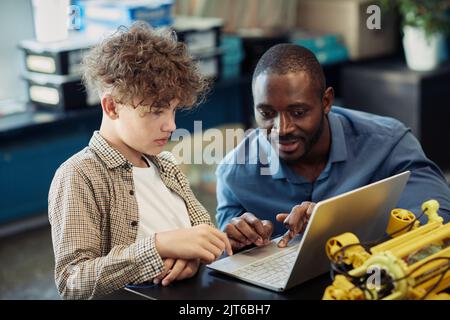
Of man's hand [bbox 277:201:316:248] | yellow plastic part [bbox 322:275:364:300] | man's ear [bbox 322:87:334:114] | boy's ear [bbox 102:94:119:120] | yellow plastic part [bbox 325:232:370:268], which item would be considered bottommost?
man's hand [bbox 277:201:316:248]

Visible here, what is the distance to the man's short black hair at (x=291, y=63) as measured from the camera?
167 cm

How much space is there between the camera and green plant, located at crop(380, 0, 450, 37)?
12.9ft

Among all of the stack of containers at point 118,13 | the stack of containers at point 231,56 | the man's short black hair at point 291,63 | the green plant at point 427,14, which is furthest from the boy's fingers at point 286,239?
the green plant at point 427,14

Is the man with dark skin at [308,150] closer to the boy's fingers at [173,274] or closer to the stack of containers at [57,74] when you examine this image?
the boy's fingers at [173,274]

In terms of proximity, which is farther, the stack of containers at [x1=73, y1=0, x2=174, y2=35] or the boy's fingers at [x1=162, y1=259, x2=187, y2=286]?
the stack of containers at [x1=73, y1=0, x2=174, y2=35]

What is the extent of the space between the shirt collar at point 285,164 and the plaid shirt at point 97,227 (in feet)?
1.34

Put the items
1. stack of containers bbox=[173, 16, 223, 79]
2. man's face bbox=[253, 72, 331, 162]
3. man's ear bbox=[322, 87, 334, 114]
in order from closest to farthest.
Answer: man's face bbox=[253, 72, 331, 162] < man's ear bbox=[322, 87, 334, 114] < stack of containers bbox=[173, 16, 223, 79]

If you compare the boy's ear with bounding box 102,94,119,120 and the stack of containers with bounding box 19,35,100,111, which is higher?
the boy's ear with bounding box 102,94,119,120

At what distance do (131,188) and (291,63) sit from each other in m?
0.46

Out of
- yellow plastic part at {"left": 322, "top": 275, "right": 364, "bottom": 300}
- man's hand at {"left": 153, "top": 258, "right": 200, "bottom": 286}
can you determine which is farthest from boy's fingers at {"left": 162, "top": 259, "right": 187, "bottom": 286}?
yellow plastic part at {"left": 322, "top": 275, "right": 364, "bottom": 300}

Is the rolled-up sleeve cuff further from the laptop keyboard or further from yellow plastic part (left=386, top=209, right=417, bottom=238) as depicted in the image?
yellow plastic part (left=386, top=209, right=417, bottom=238)

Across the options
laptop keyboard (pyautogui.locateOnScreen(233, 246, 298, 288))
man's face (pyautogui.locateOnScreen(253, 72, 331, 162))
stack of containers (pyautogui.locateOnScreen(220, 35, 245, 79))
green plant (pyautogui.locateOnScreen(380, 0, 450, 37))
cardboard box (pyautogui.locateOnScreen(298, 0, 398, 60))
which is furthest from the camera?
cardboard box (pyautogui.locateOnScreen(298, 0, 398, 60))

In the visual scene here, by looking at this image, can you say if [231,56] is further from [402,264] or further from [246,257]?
[402,264]

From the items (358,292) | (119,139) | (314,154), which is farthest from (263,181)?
(358,292)
